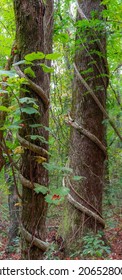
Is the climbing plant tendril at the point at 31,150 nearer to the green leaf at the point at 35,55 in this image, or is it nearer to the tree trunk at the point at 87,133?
the green leaf at the point at 35,55

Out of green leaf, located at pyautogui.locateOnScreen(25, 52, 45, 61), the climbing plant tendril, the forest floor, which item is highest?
green leaf, located at pyautogui.locateOnScreen(25, 52, 45, 61)

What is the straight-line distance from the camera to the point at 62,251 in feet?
9.53

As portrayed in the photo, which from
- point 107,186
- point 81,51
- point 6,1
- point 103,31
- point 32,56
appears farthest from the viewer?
point 107,186

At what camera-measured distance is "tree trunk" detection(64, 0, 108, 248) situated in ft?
9.54

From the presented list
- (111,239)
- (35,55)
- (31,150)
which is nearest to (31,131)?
(31,150)

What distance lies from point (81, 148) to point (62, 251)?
1129 mm

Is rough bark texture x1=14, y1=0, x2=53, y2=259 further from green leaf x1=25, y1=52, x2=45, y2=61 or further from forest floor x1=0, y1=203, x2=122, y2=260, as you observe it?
forest floor x1=0, y1=203, x2=122, y2=260

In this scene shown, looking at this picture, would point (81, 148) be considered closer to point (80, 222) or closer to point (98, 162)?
point (98, 162)

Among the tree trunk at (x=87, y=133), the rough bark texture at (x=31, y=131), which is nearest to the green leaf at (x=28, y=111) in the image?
the rough bark texture at (x=31, y=131)

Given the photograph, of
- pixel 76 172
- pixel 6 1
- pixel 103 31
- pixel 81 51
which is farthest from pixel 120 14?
pixel 6 1

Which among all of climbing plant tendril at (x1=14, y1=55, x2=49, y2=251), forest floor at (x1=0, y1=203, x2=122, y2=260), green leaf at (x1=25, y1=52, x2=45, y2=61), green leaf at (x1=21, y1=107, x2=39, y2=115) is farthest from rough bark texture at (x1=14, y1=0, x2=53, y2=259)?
forest floor at (x1=0, y1=203, x2=122, y2=260)

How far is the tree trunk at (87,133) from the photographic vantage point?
291 centimetres

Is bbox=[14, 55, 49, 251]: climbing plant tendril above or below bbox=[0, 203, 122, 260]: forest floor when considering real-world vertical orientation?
above

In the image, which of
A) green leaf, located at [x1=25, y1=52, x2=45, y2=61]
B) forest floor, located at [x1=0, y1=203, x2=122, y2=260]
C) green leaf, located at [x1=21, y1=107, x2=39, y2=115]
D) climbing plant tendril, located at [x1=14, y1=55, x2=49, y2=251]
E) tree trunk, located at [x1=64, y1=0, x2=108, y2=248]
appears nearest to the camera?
green leaf, located at [x1=25, y1=52, x2=45, y2=61]
